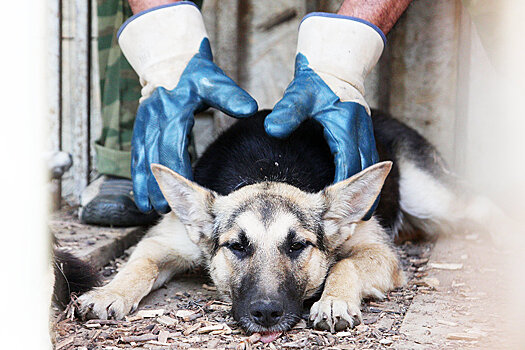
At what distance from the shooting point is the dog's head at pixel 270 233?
7.84 ft

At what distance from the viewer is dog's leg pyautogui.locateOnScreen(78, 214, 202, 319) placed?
99.2 inches

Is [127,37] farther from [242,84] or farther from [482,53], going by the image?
[482,53]

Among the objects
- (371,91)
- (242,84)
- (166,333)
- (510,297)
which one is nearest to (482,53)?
(371,91)

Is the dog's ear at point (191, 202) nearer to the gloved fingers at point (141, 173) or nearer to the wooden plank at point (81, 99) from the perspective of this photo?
the gloved fingers at point (141, 173)

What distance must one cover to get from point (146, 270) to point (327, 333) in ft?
3.48

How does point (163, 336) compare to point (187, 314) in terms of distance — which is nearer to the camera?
point (163, 336)

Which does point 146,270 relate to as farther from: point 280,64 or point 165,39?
point 280,64

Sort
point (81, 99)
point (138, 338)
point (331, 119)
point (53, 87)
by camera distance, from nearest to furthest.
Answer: point (138, 338) < point (331, 119) < point (53, 87) < point (81, 99)

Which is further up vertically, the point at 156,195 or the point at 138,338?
the point at 156,195

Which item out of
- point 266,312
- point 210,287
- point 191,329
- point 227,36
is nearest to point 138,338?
point 191,329

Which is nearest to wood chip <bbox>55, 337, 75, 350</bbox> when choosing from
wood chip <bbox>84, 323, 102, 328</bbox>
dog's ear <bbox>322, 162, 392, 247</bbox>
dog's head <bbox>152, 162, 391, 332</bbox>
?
wood chip <bbox>84, 323, 102, 328</bbox>

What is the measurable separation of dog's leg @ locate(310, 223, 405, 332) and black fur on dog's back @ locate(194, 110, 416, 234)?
42cm

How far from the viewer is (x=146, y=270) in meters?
2.93

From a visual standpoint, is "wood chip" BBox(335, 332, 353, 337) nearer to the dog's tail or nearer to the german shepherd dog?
the german shepherd dog
